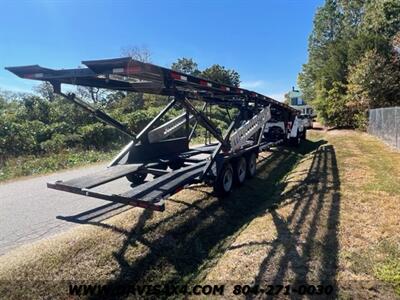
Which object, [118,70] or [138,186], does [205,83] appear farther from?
[138,186]

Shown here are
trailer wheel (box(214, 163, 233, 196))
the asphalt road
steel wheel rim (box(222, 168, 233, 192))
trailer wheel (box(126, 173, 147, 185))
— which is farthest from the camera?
trailer wheel (box(126, 173, 147, 185))

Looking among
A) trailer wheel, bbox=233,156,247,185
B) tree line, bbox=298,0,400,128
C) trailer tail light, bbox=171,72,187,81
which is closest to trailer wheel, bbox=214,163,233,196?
trailer wheel, bbox=233,156,247,185

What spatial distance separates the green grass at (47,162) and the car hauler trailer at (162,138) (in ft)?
15.4

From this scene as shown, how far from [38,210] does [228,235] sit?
3950 mm

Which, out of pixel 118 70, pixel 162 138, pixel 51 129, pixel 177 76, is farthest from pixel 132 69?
pixel 51 129

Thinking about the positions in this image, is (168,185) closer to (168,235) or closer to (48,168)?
(168,235)

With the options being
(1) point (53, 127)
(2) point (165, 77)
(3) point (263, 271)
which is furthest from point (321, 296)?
(1) point (53, 127)

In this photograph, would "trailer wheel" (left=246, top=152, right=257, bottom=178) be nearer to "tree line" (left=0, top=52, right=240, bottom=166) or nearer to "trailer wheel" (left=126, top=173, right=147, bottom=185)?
"trailer wheel" (left=126, top=173, right=147, bottom=185)

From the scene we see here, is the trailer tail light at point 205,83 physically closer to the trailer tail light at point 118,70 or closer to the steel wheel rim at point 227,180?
the steel wheel rim at point 227,180

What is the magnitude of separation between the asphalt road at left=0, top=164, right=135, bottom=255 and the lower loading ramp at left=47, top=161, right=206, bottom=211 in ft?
1.41

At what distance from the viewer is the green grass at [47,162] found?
35.7 ft

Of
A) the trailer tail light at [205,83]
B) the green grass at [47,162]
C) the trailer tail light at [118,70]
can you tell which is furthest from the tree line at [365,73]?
the trailer tail light at [118,70]

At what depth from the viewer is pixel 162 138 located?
8164 mm

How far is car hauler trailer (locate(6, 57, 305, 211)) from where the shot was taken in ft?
15.5
